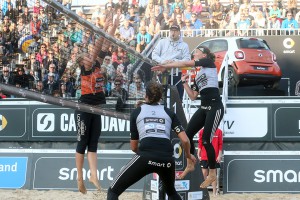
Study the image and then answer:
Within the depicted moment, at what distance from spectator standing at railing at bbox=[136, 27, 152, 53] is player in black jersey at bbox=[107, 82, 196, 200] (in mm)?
9129

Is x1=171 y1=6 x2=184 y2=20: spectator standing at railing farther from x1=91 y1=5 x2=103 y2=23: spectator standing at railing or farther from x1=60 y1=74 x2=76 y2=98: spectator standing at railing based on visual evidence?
x1=60 y1=74 x2=76 y2=98: spectator standing at railing

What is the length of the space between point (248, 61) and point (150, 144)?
897cm

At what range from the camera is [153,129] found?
9.06 metres

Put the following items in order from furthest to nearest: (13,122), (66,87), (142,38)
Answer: (142,38) < (13,122) < (66,87)

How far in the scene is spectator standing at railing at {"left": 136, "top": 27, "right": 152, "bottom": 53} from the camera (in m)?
18.3

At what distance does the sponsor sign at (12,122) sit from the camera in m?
15.8

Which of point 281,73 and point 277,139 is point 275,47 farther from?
point 277,139

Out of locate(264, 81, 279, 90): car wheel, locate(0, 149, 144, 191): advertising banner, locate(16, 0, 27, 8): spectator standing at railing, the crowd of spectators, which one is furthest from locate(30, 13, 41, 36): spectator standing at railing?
locate(264, 81, 279, 90): car wheel

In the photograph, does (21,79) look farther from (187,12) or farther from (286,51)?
(187,12)

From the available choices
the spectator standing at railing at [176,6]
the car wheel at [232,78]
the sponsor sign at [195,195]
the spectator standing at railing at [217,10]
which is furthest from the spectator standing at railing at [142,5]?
the sponsor sign at [195,195]

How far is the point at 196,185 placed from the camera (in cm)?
1161

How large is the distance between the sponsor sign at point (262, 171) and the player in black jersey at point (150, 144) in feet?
18.2

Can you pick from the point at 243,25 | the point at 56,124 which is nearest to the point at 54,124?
the point at 56,124

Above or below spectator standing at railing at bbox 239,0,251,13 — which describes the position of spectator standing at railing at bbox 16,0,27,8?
below
